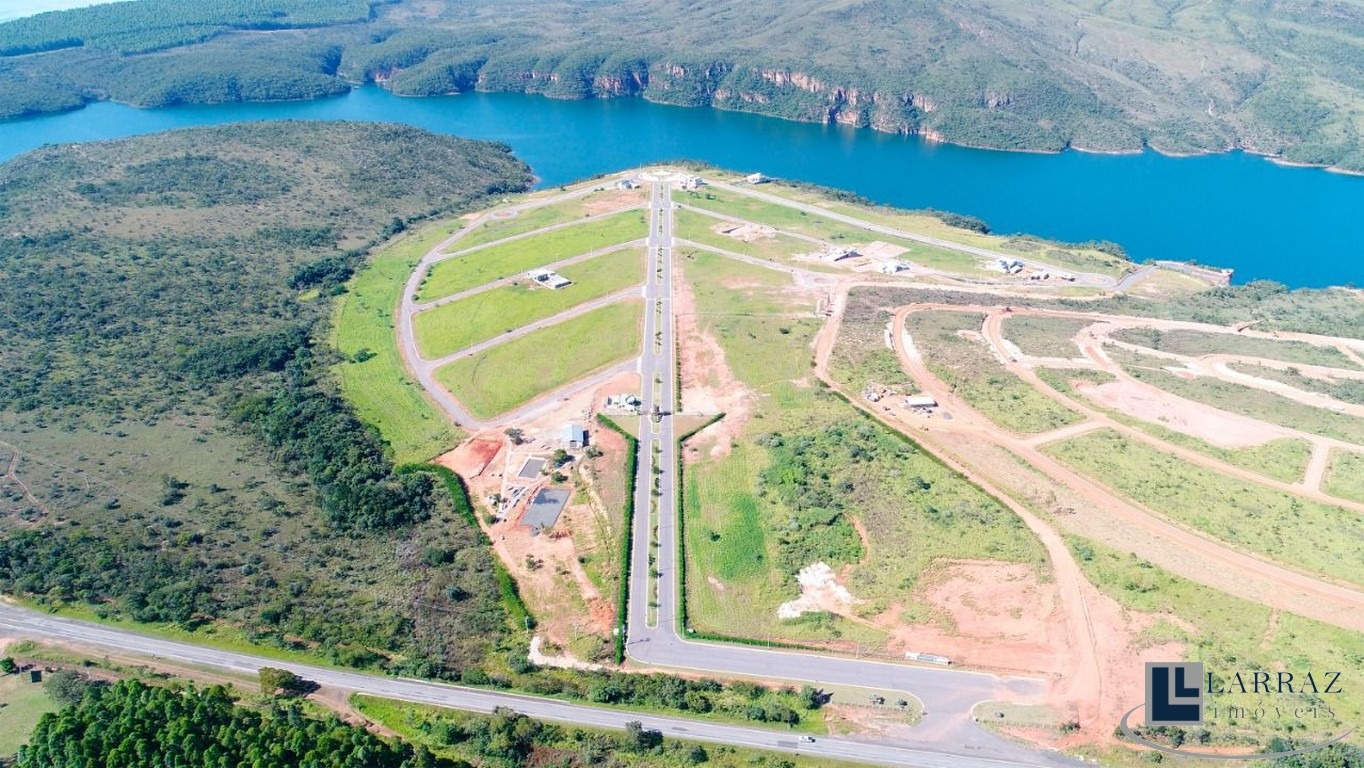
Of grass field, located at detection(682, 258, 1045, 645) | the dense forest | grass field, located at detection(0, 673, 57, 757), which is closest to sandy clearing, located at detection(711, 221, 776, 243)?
grass field, located at detection(682, 258, 1045, 645)

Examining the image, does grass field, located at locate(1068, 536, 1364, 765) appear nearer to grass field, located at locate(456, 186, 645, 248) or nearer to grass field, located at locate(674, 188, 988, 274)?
grass field, located at locate(674, 188, 988, 274)

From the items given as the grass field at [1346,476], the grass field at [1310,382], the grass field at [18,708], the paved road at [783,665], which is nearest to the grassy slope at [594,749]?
the paved road at [783,665]

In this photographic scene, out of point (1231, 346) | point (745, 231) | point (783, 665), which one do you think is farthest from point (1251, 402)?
point (745, 231)

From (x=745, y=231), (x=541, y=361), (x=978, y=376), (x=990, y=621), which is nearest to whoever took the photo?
(x=990, y=621)

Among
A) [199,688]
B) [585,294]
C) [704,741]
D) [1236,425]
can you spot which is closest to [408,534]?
[199,688]

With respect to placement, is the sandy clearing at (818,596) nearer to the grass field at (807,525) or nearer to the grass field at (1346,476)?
the grass field at (807,525)

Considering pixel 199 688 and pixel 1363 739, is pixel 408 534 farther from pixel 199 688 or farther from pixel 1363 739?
pixel 1363 739

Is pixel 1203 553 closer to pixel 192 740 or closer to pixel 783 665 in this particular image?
pixel 783 665
